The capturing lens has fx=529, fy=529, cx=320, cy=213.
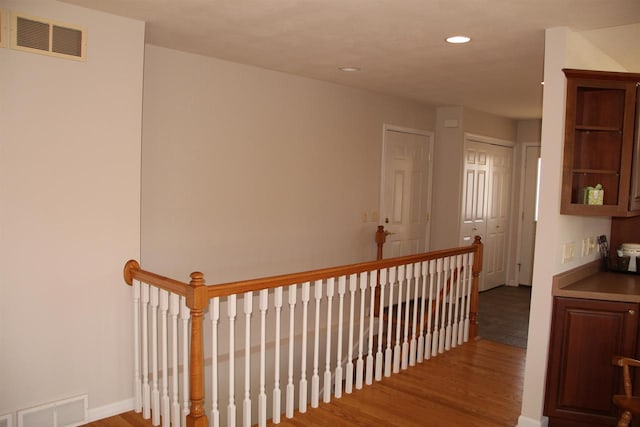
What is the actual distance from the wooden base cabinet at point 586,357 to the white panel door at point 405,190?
2868 millimetres

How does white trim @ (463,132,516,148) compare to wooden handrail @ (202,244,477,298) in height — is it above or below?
above

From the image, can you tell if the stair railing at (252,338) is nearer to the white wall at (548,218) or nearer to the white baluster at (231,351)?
the white baluster at (231,351)

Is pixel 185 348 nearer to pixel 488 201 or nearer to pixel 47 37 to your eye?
pixel 47 37

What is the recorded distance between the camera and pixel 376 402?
11.1 ft

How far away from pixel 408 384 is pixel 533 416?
0.89 metres

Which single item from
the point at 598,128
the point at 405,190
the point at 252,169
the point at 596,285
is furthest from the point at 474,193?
the point at 598,128

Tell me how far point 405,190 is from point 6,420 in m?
4.40

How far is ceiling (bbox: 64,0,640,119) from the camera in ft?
8.87

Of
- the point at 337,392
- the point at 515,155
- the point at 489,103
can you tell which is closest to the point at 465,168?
the point at 489,103

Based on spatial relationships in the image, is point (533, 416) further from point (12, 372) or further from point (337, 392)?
point (12, 372)

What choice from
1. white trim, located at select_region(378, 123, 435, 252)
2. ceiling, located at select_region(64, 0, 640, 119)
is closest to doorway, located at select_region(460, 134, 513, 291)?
white trim, located at select_region(378, 123, 435, 252)

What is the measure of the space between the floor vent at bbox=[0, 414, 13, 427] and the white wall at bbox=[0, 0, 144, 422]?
4cm

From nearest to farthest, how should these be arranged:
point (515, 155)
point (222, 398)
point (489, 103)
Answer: point (222, 398) → point (489, 103) → point (515, 155)

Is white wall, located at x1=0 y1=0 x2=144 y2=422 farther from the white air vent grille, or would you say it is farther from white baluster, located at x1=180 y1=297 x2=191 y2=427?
white baluster, located at x1=180 y1=297 x2=191 y2=427
